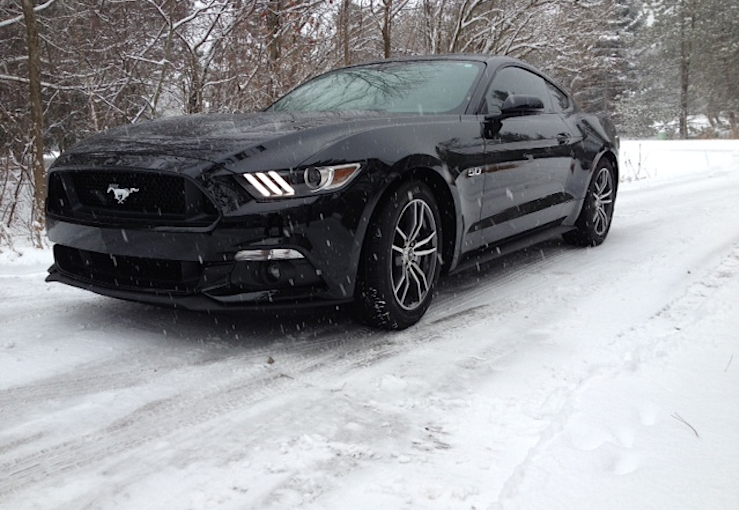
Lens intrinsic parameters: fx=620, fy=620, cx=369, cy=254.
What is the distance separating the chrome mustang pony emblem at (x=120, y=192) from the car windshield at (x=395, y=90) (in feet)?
4.66

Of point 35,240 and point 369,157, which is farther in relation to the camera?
point 35,240

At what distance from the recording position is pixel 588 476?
1.80 meters

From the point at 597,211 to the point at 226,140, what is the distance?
12.0ft

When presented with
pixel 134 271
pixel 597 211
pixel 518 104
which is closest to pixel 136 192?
pixel 134 271

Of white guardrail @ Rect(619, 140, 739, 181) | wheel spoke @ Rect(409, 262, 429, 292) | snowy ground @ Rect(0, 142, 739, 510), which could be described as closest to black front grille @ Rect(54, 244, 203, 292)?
snowy ground @ Rect(0, 142, 739, 510)

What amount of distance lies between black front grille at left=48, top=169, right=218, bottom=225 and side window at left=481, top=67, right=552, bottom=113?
2000 millimetres

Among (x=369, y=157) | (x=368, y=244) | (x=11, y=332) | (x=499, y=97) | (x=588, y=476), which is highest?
(x=499, y=97)

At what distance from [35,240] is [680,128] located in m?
49.5

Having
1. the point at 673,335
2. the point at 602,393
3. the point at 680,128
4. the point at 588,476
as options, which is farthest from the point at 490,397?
the point at 680,128

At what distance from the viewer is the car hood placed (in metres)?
2.69

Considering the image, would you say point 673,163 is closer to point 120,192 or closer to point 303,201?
point 303,201

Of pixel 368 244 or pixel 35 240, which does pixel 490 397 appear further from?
pixel 35 240

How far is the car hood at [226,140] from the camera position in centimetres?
269

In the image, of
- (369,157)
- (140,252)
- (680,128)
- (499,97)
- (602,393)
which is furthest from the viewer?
(680,128)
